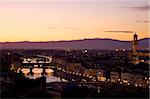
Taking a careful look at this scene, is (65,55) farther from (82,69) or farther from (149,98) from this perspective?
(149,98)

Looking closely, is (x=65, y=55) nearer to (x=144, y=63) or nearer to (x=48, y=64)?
(x=48, y=64)

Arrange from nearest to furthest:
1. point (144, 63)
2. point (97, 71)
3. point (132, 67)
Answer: point (144, 63)
point (132, 67)
point (97, 71)

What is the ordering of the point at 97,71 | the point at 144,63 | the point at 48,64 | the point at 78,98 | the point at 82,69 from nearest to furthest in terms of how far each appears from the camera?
the point at 78,98 → the point at 144,63 → the point at 97,71 → the point at 82,69 → the point at 48,64

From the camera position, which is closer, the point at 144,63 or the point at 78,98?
the point at 78,98

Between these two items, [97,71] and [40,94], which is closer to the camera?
[40,94]

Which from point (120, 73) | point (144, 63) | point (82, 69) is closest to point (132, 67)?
point (120, 73)

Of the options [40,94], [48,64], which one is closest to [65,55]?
[48,64]

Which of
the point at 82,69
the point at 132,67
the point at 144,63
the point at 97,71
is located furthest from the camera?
the point at 82,69

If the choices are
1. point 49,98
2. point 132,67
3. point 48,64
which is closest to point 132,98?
point 49,98
